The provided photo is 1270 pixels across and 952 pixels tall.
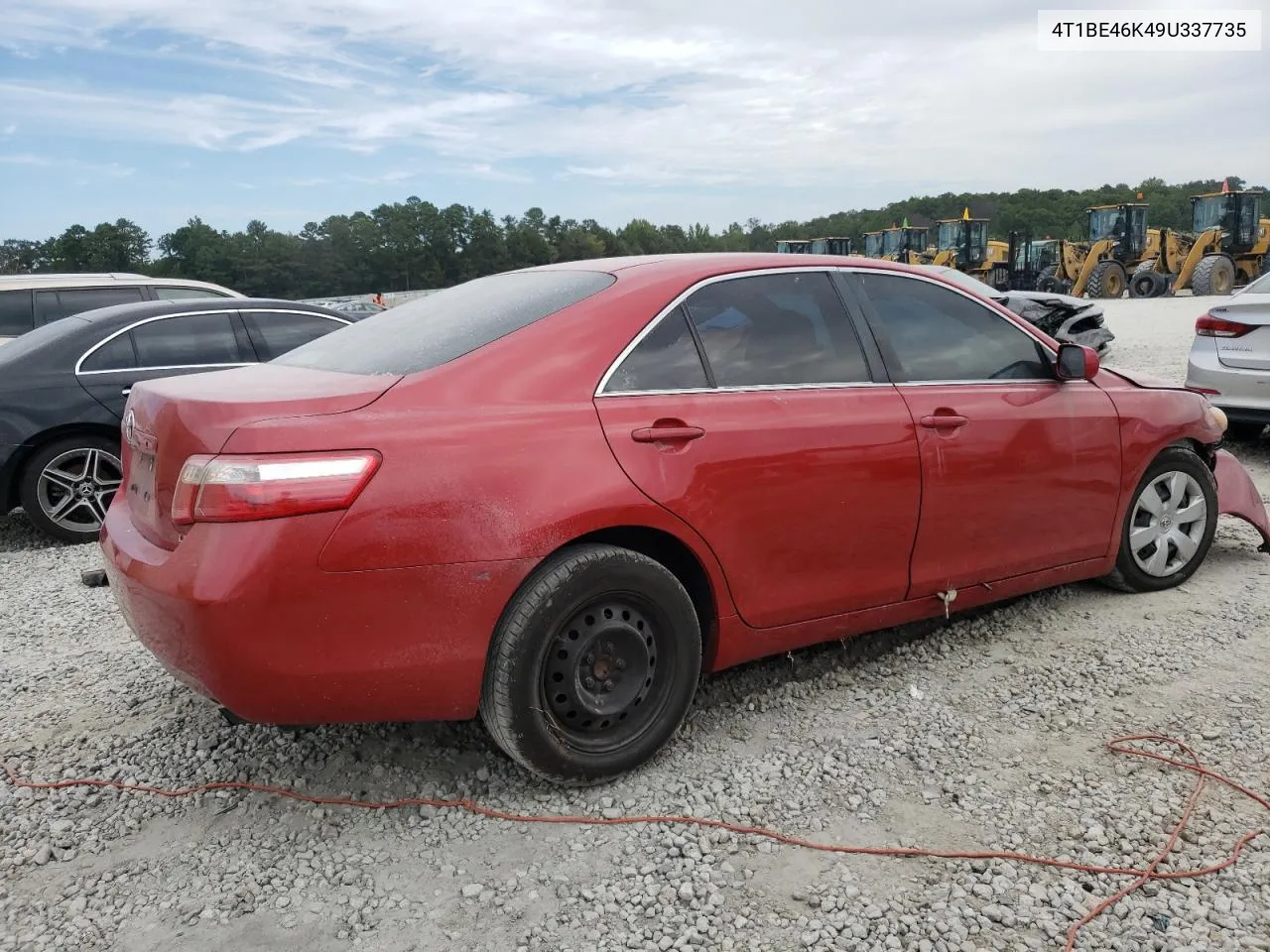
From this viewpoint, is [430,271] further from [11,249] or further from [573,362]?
[573,362]

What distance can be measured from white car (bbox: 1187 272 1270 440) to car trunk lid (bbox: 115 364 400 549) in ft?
20.5

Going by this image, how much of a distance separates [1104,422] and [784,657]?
161 centimetres

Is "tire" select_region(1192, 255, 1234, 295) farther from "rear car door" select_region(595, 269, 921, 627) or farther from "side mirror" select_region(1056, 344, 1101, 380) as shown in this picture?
"rear car door" select_region(595, 269, 921, 627)

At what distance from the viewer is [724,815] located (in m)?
2.83

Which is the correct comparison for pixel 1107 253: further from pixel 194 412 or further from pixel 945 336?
pixel 194 412

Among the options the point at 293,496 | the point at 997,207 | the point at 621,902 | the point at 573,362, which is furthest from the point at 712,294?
the point at 997,207

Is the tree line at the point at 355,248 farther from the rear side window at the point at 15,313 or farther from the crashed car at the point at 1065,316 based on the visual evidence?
the rear side window at the point at 15,313

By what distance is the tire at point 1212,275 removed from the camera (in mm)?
27953

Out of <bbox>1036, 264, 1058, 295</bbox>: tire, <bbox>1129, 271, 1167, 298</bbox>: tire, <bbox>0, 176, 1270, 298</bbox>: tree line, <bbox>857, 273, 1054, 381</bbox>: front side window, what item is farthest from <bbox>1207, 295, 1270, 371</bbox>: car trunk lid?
<bbox>1129, 271, 1167, 298</bbox>: tire

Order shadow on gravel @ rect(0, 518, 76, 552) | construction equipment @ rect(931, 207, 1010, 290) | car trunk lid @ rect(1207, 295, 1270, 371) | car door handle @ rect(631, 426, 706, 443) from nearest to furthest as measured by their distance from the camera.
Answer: car door handle @ rect(631, 426, 706, 443)
shadow on gravel @ rect(0, 518, 76, 552)
car trunk lid @ rect(1207, 295, 1270, 371)
construction equipment @ rect(931, 207, 1010, 290)

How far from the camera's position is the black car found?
19.7 feet

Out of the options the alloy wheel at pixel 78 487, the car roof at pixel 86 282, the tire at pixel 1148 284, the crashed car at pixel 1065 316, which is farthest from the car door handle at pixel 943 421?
the tire at pixel 1148 284

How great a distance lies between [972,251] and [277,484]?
3102 centimetres

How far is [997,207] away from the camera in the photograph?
63.9m
